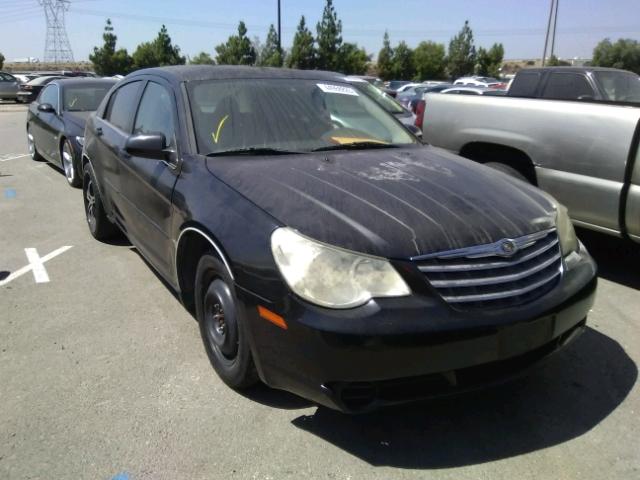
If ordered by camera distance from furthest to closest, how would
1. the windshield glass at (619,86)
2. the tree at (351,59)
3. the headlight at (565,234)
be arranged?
1. the tree at (351,59)
2. the windshield glass at (619,86)
3. the headlight at (565,234)

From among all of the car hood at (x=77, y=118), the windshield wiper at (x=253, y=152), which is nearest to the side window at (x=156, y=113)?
the windshield wiper at (x=253, y=152)

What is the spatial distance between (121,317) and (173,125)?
140 centimetres

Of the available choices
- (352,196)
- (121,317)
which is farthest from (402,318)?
(121,317)

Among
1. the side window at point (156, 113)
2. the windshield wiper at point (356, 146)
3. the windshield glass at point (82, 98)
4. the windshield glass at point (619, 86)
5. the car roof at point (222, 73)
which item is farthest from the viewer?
the windshield glass at point (82, 98)

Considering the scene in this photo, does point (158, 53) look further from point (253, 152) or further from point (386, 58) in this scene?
point (253, 152)

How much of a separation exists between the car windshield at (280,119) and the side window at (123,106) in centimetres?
103

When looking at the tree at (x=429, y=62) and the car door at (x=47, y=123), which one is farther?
the tree at (x=429, y=62)

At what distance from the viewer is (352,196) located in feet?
8.92

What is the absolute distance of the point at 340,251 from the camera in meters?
2.34

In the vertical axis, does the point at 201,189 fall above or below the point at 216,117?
below

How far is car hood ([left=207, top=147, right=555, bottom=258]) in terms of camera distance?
2.42m

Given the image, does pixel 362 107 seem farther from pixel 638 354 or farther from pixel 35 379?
pixel 35 379

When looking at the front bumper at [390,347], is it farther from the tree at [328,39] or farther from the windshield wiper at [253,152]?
the tree at [328,39]

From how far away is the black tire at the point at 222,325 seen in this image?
2.71 metres
